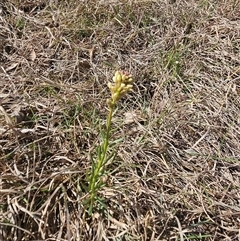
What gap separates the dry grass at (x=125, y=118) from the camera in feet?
4.59

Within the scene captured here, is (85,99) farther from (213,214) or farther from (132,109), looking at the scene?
(213,214)

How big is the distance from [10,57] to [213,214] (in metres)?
1.10

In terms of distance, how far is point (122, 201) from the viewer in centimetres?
144

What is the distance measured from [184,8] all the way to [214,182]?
112cm

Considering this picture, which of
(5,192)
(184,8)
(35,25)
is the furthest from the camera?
(184,8)

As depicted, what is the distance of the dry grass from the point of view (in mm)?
1399

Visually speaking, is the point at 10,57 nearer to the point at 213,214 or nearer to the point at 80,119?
the point at 80,119

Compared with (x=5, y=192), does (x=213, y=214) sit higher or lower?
lower

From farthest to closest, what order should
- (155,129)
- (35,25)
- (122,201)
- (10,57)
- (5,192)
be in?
1. (35,25)
2. (10,57)
3. (155,129)
4. (122,201)
5. (5,192)

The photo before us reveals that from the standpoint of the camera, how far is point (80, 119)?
169 centimetres

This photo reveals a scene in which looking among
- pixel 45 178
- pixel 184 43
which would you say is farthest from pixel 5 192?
pixel 184 43

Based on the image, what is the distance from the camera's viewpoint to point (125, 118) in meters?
1.74

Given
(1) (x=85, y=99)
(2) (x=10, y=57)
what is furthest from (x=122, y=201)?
(2) (x=10, y=57)

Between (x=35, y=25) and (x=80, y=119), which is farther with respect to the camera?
(x=35, y=25)
